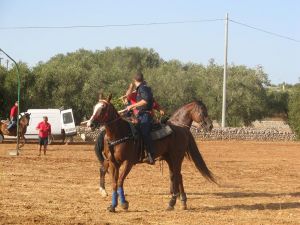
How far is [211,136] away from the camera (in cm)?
5481

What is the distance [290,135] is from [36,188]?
144ft

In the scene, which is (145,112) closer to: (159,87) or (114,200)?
(114,200)

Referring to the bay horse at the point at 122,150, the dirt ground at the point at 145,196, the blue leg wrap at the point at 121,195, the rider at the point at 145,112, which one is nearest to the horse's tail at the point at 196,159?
the dirt ground at the point at 145,196

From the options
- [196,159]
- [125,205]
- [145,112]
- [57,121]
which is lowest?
[125,205]

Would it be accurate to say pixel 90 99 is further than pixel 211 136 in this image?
Yes

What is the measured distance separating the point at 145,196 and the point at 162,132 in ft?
7.17

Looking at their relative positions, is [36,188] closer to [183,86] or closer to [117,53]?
[183,86]

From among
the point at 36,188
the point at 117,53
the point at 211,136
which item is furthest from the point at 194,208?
the point at 117,53

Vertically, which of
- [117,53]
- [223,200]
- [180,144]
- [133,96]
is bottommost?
[223,200]

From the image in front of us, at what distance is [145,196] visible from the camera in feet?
49.1

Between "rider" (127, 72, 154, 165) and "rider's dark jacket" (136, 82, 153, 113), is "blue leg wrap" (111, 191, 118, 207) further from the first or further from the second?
"rider's dark jacket" (136, 82, 153, 113)

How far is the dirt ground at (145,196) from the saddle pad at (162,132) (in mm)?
1424

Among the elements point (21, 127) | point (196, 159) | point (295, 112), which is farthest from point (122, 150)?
point (295, 112)

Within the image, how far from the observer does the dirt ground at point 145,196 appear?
11.6 m
